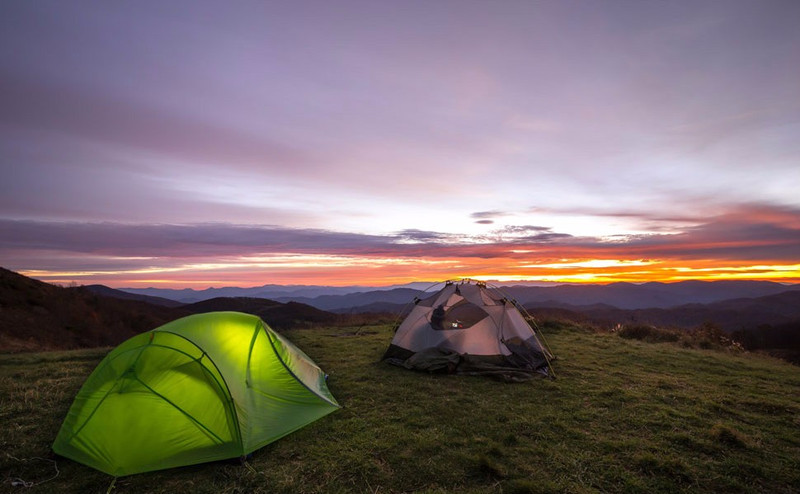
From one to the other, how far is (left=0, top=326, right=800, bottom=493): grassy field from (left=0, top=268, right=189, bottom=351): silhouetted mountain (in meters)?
8.97

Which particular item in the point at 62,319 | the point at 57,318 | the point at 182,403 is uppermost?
the point at 182,403

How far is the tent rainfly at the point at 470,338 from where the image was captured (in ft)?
31.6

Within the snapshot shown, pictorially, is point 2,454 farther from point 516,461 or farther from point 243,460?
point 516,461

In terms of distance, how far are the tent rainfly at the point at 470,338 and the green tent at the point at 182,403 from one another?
4.02m

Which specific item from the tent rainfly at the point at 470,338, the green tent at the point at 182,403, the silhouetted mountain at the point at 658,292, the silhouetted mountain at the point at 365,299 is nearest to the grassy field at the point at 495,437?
the green tent at the point at 182,403

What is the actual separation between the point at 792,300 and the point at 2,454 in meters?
150

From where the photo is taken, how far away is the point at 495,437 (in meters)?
6.08

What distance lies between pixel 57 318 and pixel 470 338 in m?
25.7

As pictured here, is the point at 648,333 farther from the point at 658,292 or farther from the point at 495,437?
the point at 658,292

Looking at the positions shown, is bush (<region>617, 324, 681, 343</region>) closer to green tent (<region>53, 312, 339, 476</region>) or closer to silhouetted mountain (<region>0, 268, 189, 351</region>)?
green tent (<region>53, 312, 339, 476</region>)

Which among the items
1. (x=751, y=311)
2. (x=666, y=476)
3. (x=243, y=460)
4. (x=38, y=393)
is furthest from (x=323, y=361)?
(x=751, y=311)

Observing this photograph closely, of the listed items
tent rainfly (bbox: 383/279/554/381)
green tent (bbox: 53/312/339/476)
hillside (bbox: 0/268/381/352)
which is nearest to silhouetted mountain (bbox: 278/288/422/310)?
hillside (bbox: 0/268/381/352)

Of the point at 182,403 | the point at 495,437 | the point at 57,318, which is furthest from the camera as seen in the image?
Answer: the point at 57,318

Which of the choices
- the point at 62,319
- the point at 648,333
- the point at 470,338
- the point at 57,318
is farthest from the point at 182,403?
the point at 62,319
